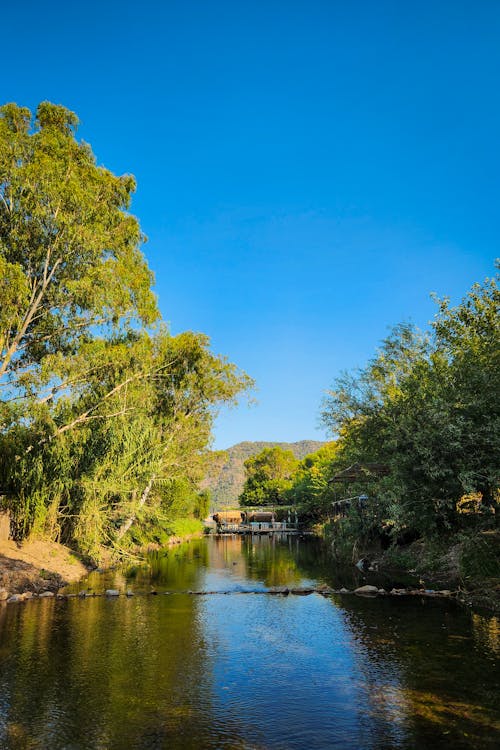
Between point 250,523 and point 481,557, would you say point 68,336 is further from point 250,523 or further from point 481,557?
point 250,523

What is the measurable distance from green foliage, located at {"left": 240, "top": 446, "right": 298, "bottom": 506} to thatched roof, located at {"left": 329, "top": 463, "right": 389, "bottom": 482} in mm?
57160

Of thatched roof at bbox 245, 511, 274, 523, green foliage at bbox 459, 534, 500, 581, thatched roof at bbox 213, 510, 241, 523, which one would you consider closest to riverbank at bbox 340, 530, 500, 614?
green foliage at bbox 459, 534, 500, 581

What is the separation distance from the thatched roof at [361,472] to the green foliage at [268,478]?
5716cm

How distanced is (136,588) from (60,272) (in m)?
13.1

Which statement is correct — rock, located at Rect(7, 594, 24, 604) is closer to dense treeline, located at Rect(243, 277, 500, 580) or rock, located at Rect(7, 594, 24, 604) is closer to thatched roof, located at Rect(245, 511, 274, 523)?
dense treeline, located at Rect(243, 277, 500, 580)

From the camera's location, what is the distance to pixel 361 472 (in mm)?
31641

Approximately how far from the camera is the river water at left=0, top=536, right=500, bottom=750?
7.39 m

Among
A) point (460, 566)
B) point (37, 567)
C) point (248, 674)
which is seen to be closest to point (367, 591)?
point (460, 566)

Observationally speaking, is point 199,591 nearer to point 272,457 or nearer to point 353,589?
point 353,589

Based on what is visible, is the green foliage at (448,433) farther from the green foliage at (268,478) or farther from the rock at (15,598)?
the green foliage at (268,478)

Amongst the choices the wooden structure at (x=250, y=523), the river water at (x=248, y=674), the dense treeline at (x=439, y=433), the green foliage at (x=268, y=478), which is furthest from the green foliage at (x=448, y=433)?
the green foliage at (x=268, y=478)

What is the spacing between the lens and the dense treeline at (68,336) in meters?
19.0

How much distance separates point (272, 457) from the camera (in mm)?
123188

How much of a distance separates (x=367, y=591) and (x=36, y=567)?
42.6 feet
